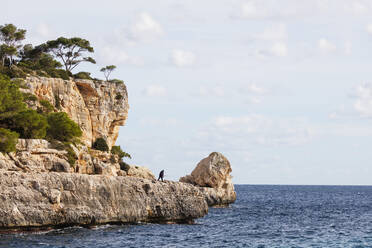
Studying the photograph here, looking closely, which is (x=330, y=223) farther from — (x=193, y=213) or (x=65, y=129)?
(x=65, y=129)

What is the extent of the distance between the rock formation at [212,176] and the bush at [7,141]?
38588 millimetres

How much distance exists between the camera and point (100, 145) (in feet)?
234

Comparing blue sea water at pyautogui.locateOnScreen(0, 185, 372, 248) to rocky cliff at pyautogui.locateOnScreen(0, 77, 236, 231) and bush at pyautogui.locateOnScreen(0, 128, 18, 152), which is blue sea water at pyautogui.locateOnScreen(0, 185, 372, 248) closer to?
rocky cliff at pyautogui.locateOnScreen(0, 77, 236, 231)

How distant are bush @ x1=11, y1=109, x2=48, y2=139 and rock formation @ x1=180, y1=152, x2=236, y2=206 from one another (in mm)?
33168

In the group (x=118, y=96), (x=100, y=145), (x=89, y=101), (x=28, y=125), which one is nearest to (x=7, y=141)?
(x=28, y=125)

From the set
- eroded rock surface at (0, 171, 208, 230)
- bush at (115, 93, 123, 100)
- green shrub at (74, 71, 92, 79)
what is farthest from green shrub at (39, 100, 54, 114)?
eroded rock surface at (0, 171, 208, 230)

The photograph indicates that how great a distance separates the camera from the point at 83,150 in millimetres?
53312

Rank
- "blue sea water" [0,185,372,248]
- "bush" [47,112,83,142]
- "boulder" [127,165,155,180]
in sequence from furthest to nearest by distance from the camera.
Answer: "boulder" [127,165,155,180] → "bush" [47,112,83,142] → "blue sea water" [0,185,372,248]

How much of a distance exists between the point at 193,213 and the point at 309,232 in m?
10.6

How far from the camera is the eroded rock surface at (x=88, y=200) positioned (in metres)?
38.2

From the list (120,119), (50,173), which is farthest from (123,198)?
(120,119)

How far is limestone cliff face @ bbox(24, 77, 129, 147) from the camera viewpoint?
64625mm

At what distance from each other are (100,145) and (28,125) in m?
22.3

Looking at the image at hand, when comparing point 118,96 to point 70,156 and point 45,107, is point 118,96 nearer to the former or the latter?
point 45,107
